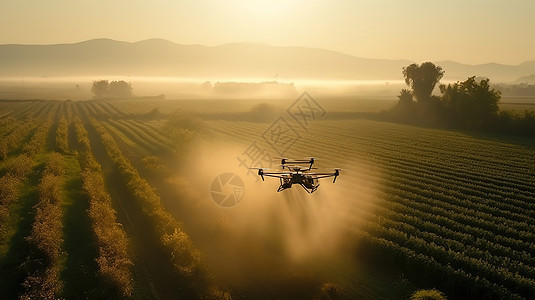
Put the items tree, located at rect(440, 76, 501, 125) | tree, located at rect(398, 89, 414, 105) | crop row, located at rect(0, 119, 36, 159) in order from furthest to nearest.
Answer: tree, located at rect(398, 89, 414, 105) → tree, located at rect(440, 76, 501, 125) → crop row, located at rect(0, 119, 36, 159)

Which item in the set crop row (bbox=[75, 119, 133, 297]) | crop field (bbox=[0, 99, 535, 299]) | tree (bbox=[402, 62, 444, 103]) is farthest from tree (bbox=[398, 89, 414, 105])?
crop row (bbox=[75, 119, 133, 297])

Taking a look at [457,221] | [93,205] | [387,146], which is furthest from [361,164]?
[93,205]

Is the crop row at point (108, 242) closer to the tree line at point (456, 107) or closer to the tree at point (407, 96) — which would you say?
the tree line at point (456, 107)

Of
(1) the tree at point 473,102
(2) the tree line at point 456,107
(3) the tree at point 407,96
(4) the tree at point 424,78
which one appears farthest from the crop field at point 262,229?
(3) the tree at point 407,96

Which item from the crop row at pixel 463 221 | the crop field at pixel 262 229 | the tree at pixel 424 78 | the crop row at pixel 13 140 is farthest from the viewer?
the tree at pixel 424 78

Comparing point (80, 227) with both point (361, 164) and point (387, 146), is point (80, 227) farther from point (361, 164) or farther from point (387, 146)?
point (387, 146)

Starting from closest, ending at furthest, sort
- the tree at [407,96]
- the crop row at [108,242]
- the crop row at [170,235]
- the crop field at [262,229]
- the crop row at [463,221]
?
the crop row at [108,242], the crop field at [262,229], the crop row at [170,235], the crop row at [463,221], the tree at [407,96]

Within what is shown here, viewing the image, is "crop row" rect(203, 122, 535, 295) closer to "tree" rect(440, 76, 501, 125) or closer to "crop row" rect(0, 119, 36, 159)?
"tree" rect(440, 76, 501, 125)

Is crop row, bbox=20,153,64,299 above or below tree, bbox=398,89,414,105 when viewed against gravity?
below
